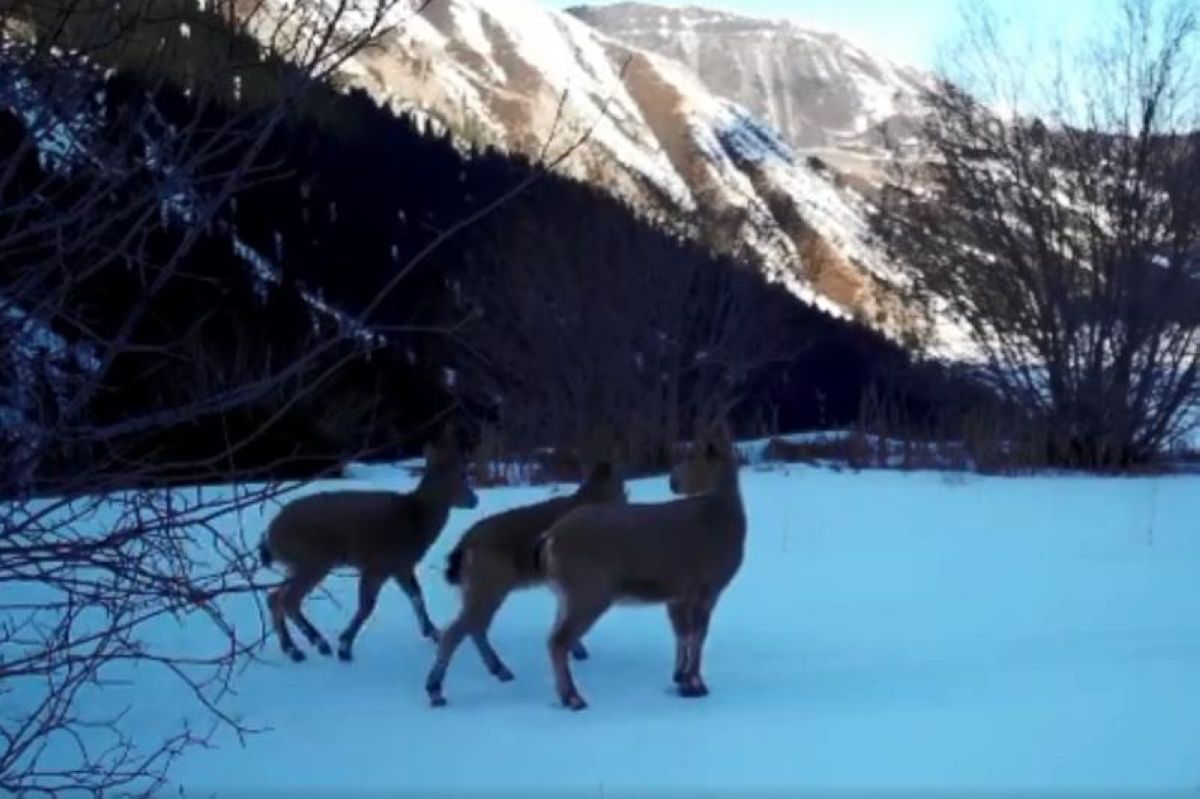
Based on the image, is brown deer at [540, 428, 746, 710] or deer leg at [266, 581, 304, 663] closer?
brown deer at [540, 428, 746, 710]

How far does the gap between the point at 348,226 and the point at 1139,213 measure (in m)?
28.9

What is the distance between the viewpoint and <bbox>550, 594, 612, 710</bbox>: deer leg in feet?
24.2

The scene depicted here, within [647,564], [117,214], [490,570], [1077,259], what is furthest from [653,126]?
[117,214]

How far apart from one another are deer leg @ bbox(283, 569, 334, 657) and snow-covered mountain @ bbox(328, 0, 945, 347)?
37256mm

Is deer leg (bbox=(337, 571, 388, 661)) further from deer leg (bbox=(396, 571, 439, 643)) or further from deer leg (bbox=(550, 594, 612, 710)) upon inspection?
deer leg (bbox=(550, 594, 612, 710))

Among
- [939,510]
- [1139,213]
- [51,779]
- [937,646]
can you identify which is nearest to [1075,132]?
[1139,213]

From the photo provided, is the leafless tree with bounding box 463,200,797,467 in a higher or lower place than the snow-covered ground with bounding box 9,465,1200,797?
higher

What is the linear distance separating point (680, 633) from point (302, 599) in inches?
89.7

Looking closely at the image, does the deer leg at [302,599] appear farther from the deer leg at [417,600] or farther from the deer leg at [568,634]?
the deer leg at [568,634]

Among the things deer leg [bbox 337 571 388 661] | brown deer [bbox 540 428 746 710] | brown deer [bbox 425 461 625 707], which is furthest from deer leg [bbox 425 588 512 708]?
deer leg [bbox 337 571 388 661]

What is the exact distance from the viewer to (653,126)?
468 ft

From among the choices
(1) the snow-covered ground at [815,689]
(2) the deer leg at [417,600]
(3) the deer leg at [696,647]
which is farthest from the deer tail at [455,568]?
(3) the deer leg at [696,647]

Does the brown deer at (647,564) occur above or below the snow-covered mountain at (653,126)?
below

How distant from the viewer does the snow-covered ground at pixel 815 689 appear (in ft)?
20.6
